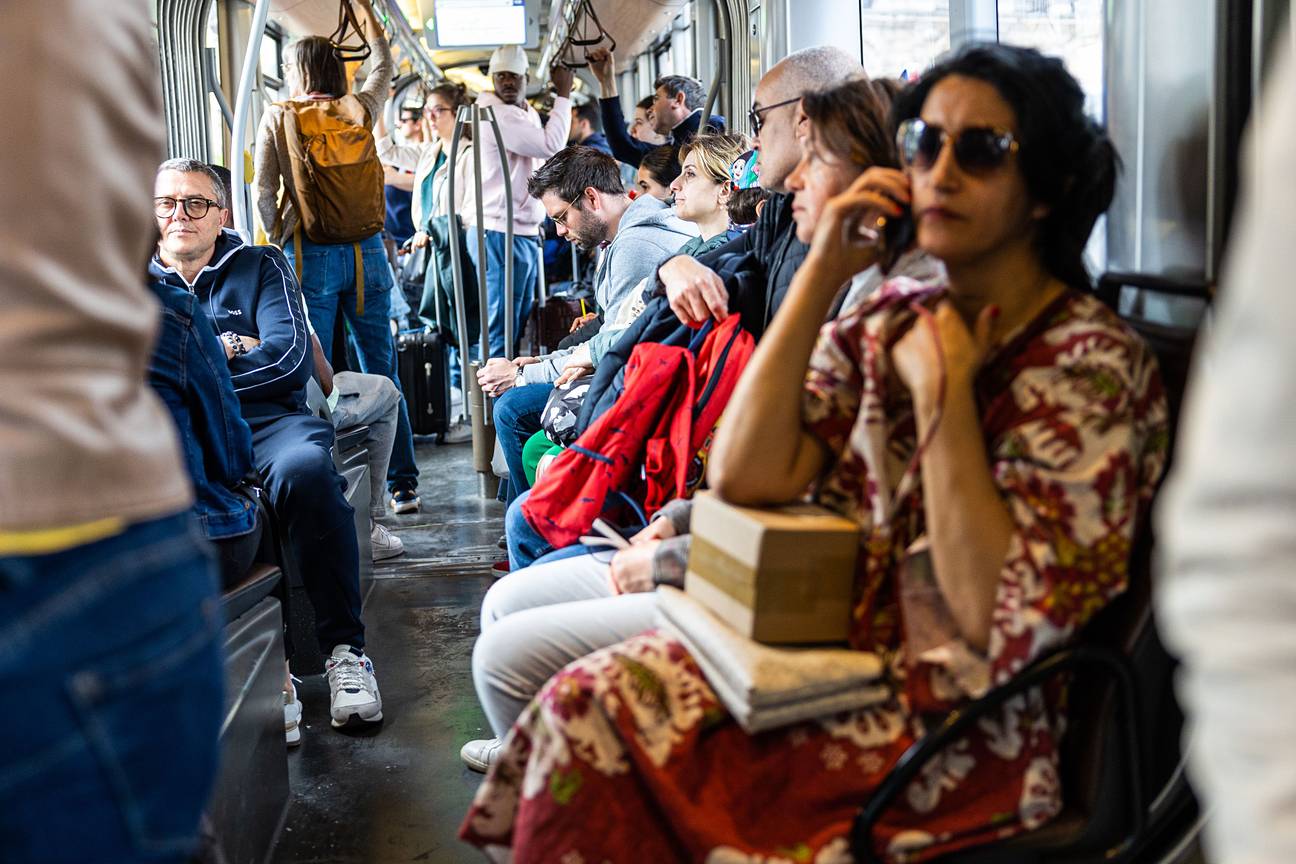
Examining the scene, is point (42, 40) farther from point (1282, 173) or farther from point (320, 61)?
point (320, 61)

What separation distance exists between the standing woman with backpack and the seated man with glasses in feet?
5.37

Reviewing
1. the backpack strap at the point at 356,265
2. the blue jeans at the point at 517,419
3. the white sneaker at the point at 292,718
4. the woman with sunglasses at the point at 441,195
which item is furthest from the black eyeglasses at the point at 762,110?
the woman with sunglasses at the point at 441,195

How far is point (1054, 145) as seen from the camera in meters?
1.70

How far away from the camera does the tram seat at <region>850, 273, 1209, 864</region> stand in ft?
5.06

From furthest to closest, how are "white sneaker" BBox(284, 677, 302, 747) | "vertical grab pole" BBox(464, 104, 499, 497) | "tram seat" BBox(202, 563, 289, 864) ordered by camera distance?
"vertical grab pole" BBox(464, 104, 499, 497)
"white sneaker" BBox(284, 677, 302, 747)
"tram seat" BBox(202, 563, 289, 864)

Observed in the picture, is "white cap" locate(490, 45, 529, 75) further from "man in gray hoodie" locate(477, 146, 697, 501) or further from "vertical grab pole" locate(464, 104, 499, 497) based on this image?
"man in gray hoodie" locate(477, 146, 697, 501)

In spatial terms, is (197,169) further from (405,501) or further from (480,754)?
(405,501)

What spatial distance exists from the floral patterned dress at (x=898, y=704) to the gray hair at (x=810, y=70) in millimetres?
1374

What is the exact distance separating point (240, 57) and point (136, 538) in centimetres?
625

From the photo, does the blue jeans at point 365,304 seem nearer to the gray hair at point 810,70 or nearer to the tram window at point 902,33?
the tram window at point 902,33

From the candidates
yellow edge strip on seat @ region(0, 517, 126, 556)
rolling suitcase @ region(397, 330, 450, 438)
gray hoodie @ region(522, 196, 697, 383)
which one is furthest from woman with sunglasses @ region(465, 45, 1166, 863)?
rolling suitcase @ region(397, 330, 450, 438)

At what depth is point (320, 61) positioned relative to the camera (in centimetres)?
540

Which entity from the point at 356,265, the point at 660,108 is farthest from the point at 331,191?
the point at 660,108

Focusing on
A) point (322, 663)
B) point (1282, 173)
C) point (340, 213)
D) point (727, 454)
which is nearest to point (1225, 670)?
point (1282, 173)
